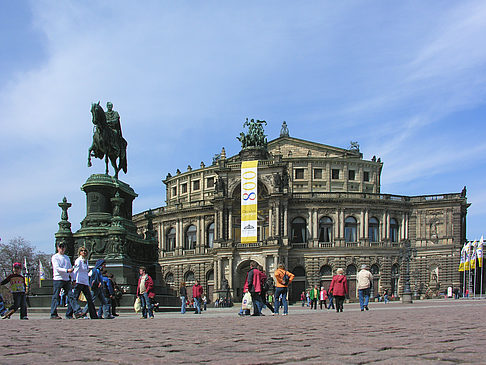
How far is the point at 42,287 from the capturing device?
72.2 ft

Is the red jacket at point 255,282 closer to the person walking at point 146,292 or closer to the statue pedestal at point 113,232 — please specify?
the person walking at point 146,292

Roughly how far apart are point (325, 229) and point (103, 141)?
49.1 metres

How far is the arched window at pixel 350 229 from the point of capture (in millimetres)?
69625

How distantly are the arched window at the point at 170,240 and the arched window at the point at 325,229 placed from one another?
20263 millimetres

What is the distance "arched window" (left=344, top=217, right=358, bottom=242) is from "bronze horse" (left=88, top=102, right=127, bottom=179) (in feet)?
158

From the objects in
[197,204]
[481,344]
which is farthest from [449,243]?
[481,344]

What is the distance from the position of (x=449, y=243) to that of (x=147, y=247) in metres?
51.4

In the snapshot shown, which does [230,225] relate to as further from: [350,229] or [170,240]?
[350,229]

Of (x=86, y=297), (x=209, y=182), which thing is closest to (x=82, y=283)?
(x=86, y=297)

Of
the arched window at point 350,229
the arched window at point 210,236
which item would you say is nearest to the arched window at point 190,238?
the arched window at point 210,236

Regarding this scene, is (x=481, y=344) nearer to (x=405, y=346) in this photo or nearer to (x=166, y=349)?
(x=405, y=346)

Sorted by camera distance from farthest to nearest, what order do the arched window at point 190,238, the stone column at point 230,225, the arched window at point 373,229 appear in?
1. the arched window at point 190,238
2. the arched window at point 373,229
3. the stone column at point 230,225

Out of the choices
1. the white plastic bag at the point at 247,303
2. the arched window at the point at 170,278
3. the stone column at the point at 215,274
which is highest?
the white plastic bag at the point at 247,303

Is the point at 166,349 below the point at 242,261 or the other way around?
the other way around
